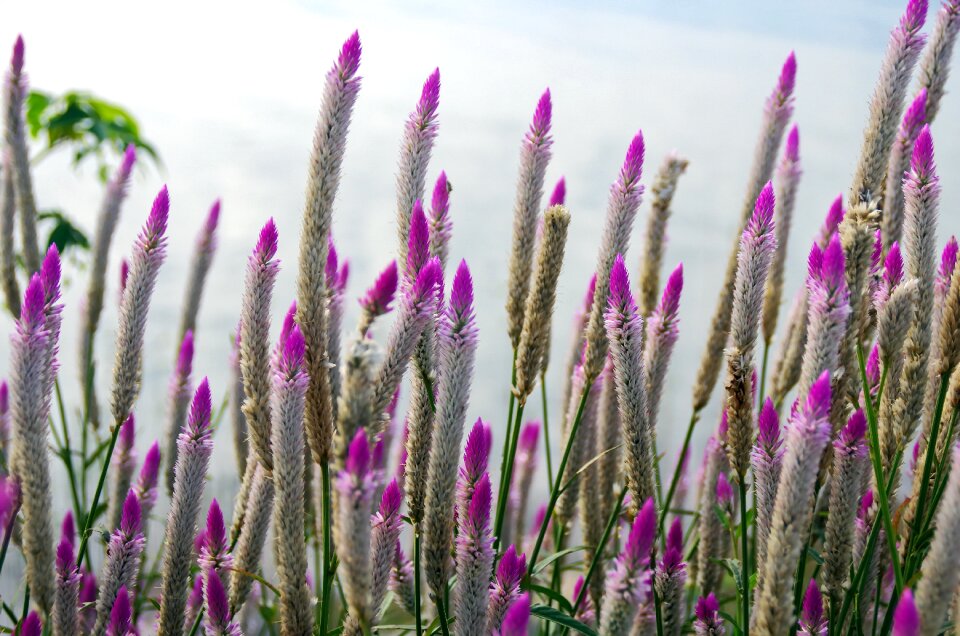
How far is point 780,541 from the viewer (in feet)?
5.66

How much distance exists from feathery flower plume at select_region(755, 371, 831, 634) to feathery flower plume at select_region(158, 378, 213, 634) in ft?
3.89

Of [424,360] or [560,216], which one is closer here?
[424,360]

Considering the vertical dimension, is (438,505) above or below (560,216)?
below

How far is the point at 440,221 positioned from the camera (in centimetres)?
237

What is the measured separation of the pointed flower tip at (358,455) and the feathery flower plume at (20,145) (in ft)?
8.43

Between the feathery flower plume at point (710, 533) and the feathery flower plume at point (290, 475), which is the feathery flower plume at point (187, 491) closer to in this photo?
the feathery flower plume at point (290, 475)

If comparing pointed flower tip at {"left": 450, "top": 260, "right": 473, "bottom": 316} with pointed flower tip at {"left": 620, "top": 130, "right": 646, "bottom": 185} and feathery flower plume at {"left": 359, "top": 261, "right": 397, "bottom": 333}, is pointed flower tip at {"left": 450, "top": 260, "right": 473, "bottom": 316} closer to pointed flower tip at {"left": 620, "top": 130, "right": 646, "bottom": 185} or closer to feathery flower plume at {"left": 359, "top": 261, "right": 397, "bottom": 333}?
feathery flower plume at {"left": 359, "top": 261, "right": 397, "bottom": 333}

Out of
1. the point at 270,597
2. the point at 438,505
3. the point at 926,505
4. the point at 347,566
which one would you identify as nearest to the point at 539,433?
the point at 270,597

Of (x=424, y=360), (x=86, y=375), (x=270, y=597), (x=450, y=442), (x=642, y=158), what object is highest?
(x=642, y=158)

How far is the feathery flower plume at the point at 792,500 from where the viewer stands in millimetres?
1685

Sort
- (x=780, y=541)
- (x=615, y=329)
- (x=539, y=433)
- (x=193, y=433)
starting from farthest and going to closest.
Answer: (x=539, y=433)
(x=193, y=433)
(x=615, y=329)
(x=780, y=541)

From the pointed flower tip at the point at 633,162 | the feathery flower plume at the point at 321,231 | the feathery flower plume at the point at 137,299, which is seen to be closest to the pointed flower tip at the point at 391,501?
the feathery flower plume at the point at 321,231

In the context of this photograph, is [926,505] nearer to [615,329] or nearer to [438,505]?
[615,329]

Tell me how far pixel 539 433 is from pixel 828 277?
242 centimetres
